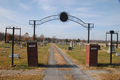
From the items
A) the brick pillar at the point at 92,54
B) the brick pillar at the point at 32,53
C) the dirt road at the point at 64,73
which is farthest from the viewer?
the brick pillar at the point at 92,54

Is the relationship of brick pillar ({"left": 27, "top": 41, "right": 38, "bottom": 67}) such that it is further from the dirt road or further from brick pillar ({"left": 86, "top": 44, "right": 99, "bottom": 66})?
brick pillar ({"left": 86, "top": 44, "right": 99, "bottom": 66})

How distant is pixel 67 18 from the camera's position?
33.2 feet

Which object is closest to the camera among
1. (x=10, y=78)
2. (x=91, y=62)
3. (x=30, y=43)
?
(x=10, y=78)

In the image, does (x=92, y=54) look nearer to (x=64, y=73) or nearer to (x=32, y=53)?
(x=64, y=73)

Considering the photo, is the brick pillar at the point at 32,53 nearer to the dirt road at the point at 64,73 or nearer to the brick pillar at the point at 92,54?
the dirt road at the point at 64,73

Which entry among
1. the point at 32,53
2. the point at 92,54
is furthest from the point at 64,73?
the point at 92,54

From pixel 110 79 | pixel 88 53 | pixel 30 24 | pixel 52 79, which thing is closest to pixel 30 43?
pixel 30 24

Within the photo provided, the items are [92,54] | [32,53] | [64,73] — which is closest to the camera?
[64,73]

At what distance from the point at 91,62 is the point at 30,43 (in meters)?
5.93

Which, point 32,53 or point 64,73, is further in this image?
point 32,53

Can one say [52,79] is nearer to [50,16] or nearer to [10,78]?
[10,78]

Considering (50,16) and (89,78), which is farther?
(50,16)

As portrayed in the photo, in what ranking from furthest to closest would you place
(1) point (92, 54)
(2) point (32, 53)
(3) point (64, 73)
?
(1) point (92, 54), (2) point (32, 53), (3) point (64, 73)

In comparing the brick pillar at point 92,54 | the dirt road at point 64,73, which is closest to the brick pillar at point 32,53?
the dirt road at point 64,73
